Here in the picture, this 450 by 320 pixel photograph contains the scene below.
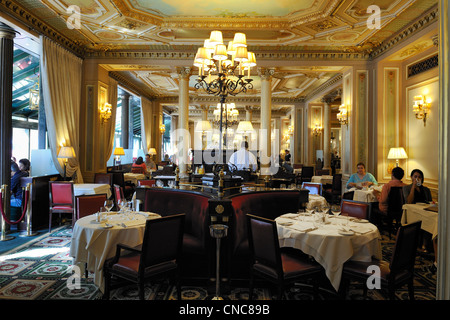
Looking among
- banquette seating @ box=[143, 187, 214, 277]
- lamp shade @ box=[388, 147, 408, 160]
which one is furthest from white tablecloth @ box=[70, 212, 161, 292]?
lamp shade @ box=[388, 147, 408, 160]

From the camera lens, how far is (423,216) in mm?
4160

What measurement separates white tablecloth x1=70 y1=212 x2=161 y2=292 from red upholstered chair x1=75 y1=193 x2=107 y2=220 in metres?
0.77

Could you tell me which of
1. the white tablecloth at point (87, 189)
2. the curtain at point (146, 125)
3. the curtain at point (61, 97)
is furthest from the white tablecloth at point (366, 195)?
the curtain at point (146, 125)

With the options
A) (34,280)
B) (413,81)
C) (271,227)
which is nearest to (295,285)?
(271,227)

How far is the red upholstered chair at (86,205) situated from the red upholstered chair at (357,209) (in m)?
3.32

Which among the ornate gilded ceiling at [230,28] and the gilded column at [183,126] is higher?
the ornate gilded ceiling at [230,28]

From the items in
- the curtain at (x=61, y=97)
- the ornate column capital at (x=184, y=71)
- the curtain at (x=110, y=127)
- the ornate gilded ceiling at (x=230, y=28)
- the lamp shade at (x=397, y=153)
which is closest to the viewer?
the ornate gilded ceiling at (x=230, y=28)

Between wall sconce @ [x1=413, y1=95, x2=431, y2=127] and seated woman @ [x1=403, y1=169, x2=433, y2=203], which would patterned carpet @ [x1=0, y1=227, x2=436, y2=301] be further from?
wall sconce @ [x1=413, y1=95, x2=431, y2=127]

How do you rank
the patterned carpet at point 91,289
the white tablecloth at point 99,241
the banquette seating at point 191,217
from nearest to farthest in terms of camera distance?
1. the white tablecloth at point 99,241
2. the patterned carpet at point 91,289
3. the banquette seating at point 191,217

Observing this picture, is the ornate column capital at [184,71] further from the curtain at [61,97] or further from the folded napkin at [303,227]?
the folded napkin at [303,227]

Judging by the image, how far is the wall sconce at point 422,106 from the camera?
6500 millimetres

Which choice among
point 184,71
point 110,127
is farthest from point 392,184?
point 110,127

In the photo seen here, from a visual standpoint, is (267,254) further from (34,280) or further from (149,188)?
(34,280)

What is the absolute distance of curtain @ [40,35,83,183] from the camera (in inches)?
246
